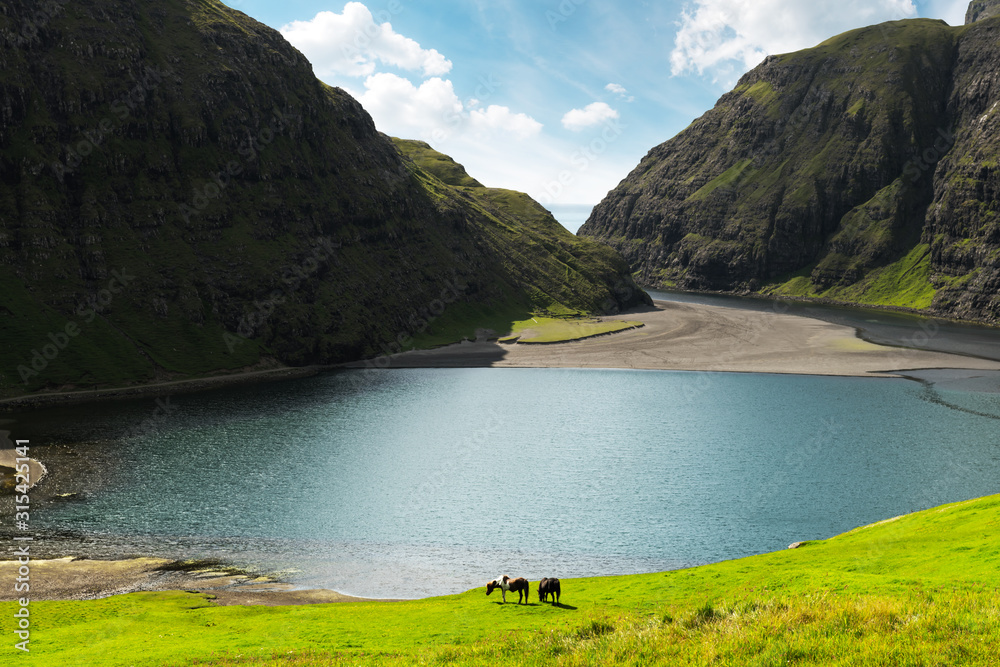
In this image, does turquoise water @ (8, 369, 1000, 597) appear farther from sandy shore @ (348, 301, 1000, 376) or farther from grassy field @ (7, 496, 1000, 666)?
sandy shore @ (348, 301, 1000, 376)

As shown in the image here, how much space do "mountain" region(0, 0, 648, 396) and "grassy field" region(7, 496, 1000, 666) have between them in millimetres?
104089

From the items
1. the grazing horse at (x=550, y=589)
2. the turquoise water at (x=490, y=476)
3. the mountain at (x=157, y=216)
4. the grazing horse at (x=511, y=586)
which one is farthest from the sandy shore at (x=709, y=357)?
the grazing horse at (x=550, y=589)

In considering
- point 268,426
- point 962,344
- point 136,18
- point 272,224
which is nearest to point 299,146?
point 272,224

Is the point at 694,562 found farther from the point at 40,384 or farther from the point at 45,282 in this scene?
the point at 45,282

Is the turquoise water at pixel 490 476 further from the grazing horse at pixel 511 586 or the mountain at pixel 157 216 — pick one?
the mountain at pixel 157 216

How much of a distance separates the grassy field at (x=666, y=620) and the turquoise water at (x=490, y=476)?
14.1 metres

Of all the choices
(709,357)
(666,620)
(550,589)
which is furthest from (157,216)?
(666,620)

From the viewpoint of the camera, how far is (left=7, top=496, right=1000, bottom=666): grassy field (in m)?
19.4

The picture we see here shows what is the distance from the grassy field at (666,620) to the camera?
19359 mm

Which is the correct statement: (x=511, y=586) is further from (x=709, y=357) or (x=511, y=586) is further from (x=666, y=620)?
(x=709, y=357)

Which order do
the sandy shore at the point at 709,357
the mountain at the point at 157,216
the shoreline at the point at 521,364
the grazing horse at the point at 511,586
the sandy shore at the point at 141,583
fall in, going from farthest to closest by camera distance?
the sandy shore at the point at 709,357 → the mountain at the point at 157,216 → the shoreline at the point at 521,364 → the sandy shore at the point at 141,583 → the grazing horse at the point at 511,586

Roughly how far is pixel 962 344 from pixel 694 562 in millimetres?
182140

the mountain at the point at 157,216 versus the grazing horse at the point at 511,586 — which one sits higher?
the mountain at the point at 157,216

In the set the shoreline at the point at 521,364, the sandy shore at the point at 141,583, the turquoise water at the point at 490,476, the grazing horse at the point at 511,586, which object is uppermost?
the shoreline at the point at 521,364
